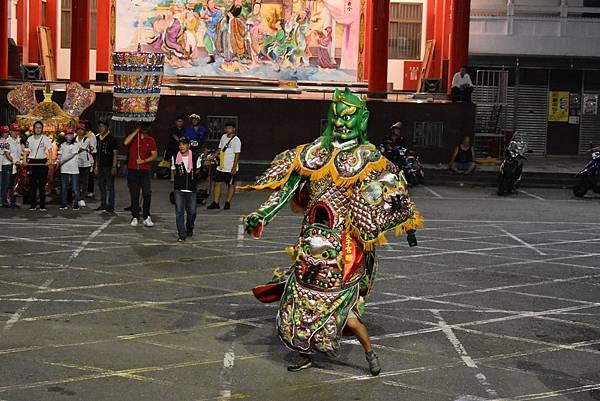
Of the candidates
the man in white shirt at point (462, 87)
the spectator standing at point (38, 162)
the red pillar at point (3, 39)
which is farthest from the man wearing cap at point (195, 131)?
the red pillar at point (3, 39)

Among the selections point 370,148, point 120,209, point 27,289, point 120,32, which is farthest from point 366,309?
point 120,32

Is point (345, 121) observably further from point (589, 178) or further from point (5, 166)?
point (589, 178)

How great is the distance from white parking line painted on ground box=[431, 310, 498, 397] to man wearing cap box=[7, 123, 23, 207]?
1003 centimetres

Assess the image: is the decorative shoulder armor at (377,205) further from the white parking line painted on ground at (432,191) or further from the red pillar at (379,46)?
the red pillar at (379,46)

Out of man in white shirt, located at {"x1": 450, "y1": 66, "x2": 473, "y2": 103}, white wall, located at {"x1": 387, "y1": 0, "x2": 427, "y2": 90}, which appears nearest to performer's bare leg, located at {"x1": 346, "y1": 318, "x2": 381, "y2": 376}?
man in white shirt, located at {"x1": 450, "y1": 66, "x2": 473, "y2": 103}

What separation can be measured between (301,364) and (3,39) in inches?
923

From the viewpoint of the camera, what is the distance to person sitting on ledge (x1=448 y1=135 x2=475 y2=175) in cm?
2689

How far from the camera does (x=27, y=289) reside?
12.8 metres

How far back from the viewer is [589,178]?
974 inches

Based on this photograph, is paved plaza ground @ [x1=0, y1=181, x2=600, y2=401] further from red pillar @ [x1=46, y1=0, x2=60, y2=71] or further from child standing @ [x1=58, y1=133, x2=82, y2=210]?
red pillar @ [x1=46, y1=0, x2=60, y2=71]

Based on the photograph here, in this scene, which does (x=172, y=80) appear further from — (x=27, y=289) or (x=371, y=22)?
(x=27, y=289)

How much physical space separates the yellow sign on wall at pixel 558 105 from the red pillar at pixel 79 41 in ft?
42.0

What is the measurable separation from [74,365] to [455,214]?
12393 millimetres

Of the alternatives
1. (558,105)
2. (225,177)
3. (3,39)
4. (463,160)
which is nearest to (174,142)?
(225,177)
